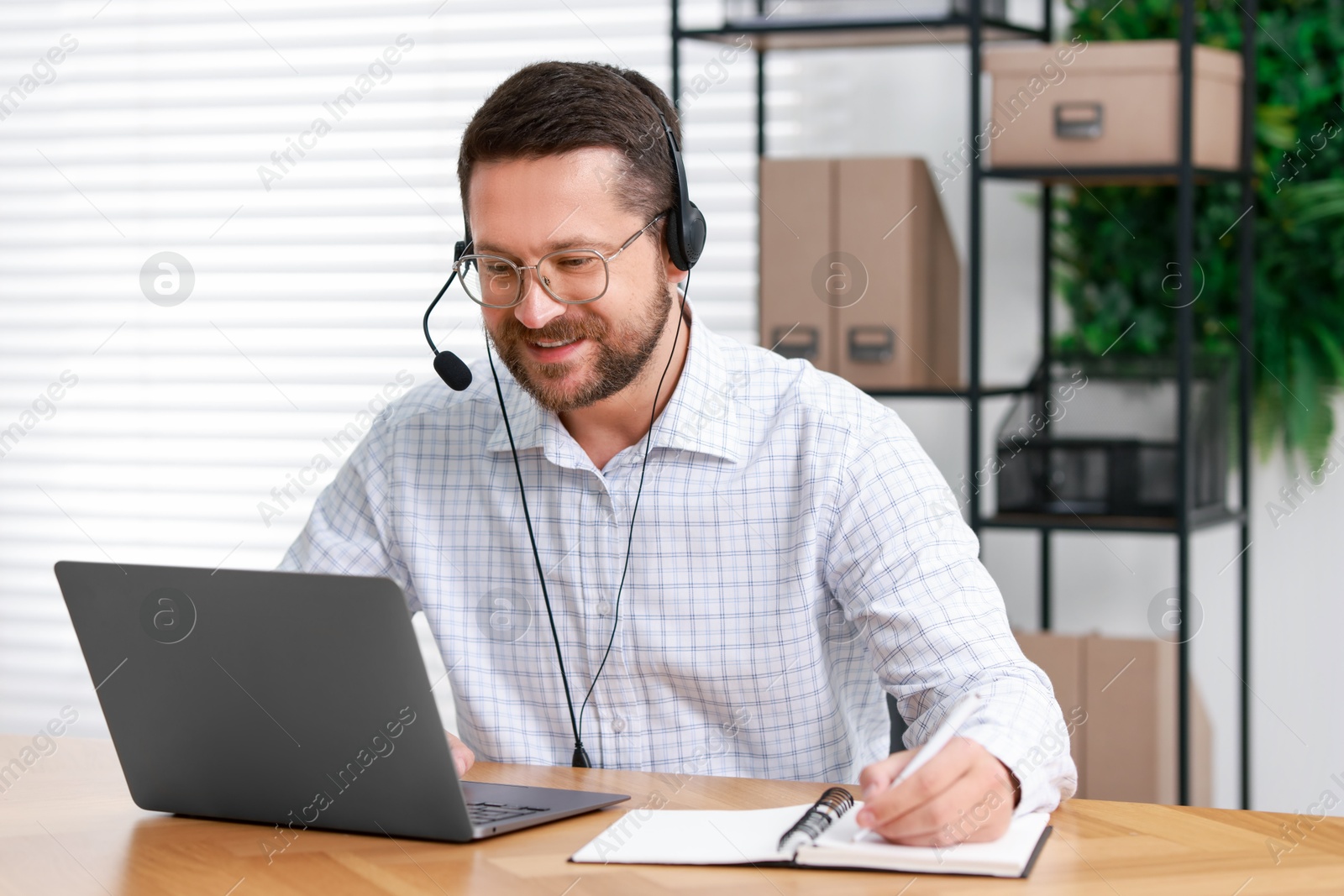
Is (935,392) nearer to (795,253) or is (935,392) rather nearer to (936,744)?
(795,253)

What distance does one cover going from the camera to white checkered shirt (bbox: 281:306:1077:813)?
1.38 m

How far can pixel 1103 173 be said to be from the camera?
7.06 feet

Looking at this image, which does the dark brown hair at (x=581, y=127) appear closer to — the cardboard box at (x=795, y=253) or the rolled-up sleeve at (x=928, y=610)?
the rolled-up sleeve at (x=928, y=610)

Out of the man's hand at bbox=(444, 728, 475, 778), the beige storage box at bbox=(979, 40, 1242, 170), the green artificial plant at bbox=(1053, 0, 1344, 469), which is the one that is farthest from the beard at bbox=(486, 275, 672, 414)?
the green artificial plant at bbox=(1053, 0, 1344, 469)

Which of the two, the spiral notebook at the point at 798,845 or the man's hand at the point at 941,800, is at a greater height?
the man's hand at the point at 941,800

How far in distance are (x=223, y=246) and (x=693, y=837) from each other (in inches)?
A: 92.1

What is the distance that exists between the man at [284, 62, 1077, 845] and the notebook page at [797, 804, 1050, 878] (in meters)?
0.29

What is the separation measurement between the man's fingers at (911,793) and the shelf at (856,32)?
1504 millimetres

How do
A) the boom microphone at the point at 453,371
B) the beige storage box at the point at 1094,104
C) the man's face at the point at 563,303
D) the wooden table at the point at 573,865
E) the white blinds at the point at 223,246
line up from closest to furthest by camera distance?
the wooden table at the point at 573,865, the man's face at the point at 563,303, the boom microphone at the point at 453,371, the beige storage box at the point at 1094,104, the white blinds at the point at 223,246

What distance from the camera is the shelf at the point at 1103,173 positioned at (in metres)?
2.13

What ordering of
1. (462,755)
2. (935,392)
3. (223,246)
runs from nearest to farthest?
(462,755)
(935,392)
(223,246)

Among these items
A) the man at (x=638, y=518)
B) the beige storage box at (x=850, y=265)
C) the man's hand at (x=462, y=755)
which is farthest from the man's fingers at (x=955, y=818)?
the beige storage box at (x=850, y=265)

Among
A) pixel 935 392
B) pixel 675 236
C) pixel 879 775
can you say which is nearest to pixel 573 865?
pixel 879 775

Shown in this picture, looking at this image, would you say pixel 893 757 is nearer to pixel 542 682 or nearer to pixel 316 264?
pixel 542 682
